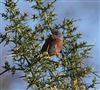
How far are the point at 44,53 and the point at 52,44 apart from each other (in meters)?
0.13

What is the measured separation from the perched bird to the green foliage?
0.5 inches

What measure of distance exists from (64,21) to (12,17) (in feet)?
0.41

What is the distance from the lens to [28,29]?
2.58 feet

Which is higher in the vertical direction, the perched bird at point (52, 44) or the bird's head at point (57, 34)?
the bird's head at point (57, 34)

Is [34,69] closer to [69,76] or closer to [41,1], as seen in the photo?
[69,76]

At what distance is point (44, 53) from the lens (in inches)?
30.0

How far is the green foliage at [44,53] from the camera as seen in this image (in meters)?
0.73

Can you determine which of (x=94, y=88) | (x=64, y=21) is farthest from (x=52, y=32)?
(x=94, y=88)

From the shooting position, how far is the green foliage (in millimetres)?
730

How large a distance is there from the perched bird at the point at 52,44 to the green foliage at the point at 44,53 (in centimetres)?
1

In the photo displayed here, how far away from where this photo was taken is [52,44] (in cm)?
89

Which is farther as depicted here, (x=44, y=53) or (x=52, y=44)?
(x=52, y=44)

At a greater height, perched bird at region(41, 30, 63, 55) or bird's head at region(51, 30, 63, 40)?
bird's head at region(51, 30, 63, 40)

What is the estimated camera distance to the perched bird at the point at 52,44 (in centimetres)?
81
